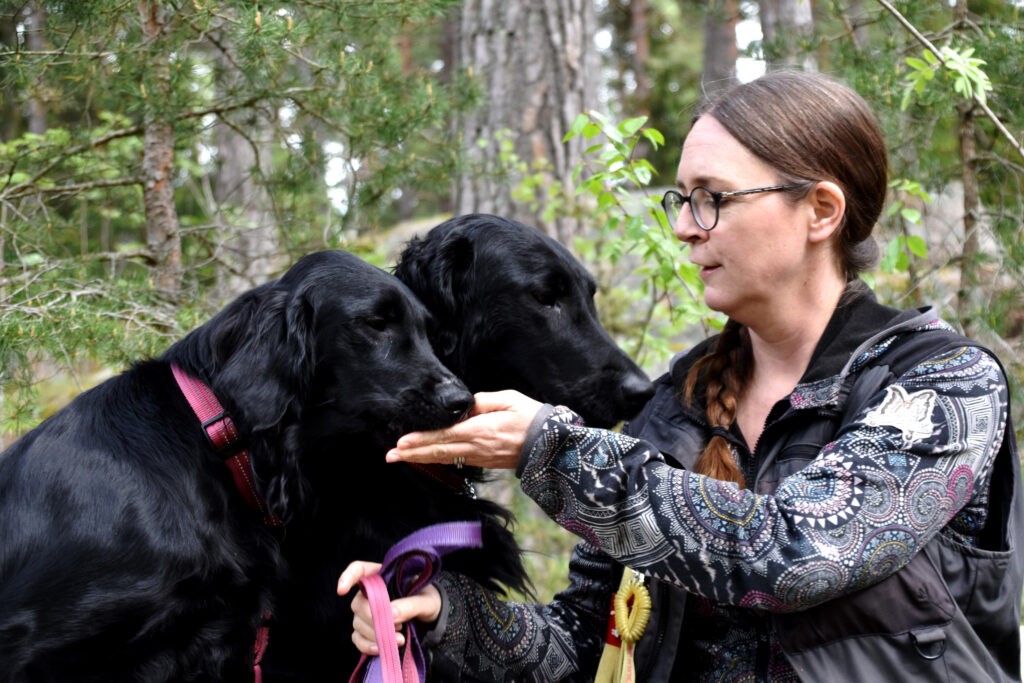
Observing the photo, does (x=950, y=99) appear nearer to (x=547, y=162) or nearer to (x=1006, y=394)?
(x=547, y=162)

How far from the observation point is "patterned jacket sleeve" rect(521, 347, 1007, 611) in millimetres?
1674

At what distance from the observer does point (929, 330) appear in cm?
201

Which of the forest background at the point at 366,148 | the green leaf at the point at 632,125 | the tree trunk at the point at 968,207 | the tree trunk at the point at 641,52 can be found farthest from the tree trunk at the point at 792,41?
the tree trunk at the point at 641,52

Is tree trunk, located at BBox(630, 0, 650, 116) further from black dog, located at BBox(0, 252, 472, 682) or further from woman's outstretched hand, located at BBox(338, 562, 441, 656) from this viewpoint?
woman's outstretched hand, located at BBox(338, 562, 441, 656)

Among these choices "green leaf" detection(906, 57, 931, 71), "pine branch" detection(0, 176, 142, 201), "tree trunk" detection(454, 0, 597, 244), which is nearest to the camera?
"green leaf" detection(906, 57, 931, 71)

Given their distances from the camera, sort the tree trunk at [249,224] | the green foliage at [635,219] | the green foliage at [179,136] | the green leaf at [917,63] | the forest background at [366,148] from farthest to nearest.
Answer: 1. the tree trunk at [249,224]
2. the green foliage at [635,219]
3. the green leaf at [917,63]
4. the forest background at [366,148]
5. the green foliage at [179,136]

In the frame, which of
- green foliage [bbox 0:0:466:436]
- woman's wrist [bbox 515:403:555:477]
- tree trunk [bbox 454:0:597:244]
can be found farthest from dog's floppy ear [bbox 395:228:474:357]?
tree trunk [bbox 454:0:597:244]

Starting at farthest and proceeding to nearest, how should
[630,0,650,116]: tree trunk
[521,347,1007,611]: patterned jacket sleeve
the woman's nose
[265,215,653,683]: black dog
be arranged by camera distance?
[630,0,650,116]: tree trunk, [265,215,653,683]: black dog, the woman's nose, [521,347,1007,611]: patterned jacket sleeve

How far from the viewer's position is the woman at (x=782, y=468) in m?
1.71

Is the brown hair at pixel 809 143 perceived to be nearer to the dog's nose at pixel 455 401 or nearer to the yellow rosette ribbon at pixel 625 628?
the yellow rosette ribbon at pixel 625 628

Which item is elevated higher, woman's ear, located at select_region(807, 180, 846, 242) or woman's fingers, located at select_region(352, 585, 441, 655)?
woman's ear, located at select_region(807, 180, 846, 242)

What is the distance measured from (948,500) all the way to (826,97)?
96 centimetres

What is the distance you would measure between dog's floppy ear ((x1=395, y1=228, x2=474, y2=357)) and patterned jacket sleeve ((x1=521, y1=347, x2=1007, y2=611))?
0.67 meters

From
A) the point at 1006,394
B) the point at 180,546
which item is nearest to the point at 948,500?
the point at 1006,394
